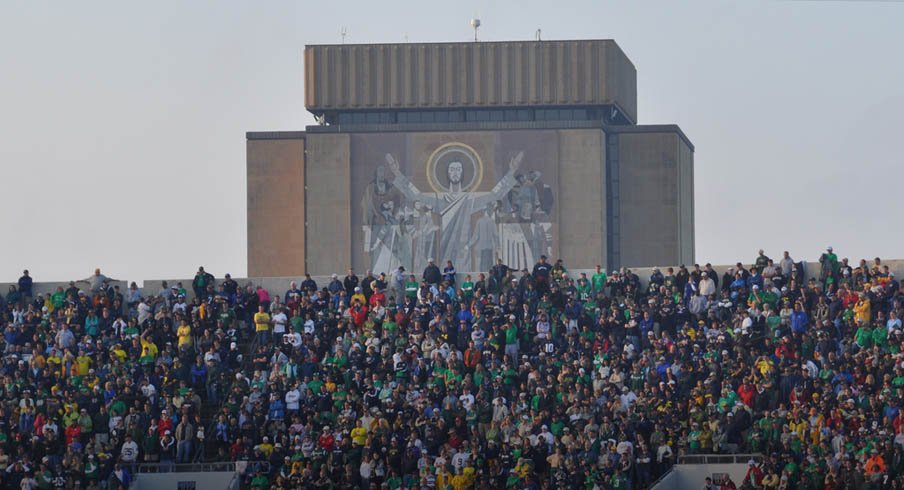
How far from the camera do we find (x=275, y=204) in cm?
9644

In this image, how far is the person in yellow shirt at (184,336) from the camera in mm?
57000

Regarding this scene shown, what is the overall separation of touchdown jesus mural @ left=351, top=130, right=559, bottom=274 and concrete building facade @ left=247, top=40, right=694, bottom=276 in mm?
55

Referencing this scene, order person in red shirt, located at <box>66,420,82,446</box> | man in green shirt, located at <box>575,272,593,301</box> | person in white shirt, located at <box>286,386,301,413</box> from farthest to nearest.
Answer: man in green shirt, located at <box>575,272,593,301</box> → person in white shirt, located at <box>286,386,301,413</box> → person in red shirt, located at <box>66,420,82,446</box>

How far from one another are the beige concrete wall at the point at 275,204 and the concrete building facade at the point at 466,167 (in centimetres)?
6

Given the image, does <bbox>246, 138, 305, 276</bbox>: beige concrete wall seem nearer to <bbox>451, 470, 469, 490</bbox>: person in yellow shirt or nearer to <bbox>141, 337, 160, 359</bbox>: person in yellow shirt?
<bbox>141, 337, 160, 359</bbox>: person in yellow shirt

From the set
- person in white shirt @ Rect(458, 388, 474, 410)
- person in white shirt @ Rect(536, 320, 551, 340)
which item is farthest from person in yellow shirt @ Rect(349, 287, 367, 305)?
person in white shirt @ Rect(458, 388, 474, 410)

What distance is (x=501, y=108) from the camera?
96.8 metres

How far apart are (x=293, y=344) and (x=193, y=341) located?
2447 mm

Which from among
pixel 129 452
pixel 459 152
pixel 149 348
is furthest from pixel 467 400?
pixel 459 152

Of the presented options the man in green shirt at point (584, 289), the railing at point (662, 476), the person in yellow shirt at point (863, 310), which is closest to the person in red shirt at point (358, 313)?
the man in green shirt at point (584, 289)

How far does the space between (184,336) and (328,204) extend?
38.2 m

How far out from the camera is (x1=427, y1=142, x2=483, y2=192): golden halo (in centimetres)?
9388

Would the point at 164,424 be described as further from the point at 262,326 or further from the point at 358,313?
the point at 358,313

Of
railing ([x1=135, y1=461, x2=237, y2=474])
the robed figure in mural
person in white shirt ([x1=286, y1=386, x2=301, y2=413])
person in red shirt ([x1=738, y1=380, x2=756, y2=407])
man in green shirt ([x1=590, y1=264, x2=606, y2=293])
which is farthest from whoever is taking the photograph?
the robed figure in mural
